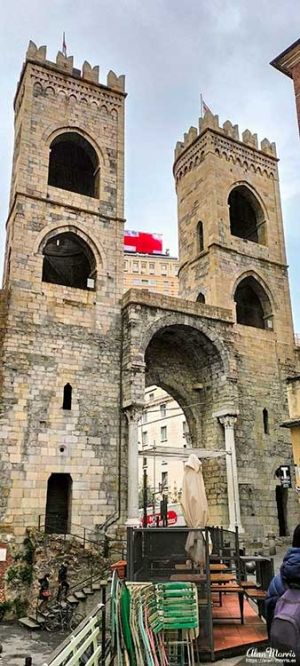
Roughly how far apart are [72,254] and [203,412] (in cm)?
827

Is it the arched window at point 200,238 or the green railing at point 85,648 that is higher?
the arched window at point 200,238

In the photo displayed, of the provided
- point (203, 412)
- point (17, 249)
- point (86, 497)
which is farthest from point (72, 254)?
point (86, 497)

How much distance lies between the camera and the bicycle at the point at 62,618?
1191 cm

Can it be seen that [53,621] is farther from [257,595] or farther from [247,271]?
[247,271]

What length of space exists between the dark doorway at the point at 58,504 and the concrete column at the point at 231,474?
5514 mm

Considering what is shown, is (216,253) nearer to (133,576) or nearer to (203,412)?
(203,412)

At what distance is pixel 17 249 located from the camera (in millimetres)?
17219

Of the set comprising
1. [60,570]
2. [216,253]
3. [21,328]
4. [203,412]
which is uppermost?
[216,253]

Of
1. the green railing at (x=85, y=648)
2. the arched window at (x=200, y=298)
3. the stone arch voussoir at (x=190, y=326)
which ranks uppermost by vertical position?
the arched window at (x=200, y=298)

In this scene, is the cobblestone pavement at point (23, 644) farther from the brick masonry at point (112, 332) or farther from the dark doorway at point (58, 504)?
the dark doorway at point (58, 504)

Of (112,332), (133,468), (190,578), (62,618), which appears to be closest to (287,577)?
(190,578)

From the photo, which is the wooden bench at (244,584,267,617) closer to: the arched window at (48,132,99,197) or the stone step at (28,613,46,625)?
the stone step at (28,613,46,625)

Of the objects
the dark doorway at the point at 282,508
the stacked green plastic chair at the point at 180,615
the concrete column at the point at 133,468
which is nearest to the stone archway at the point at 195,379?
the dark doorway at the point at 282,508

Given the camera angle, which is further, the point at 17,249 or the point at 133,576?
the point at 17,249
